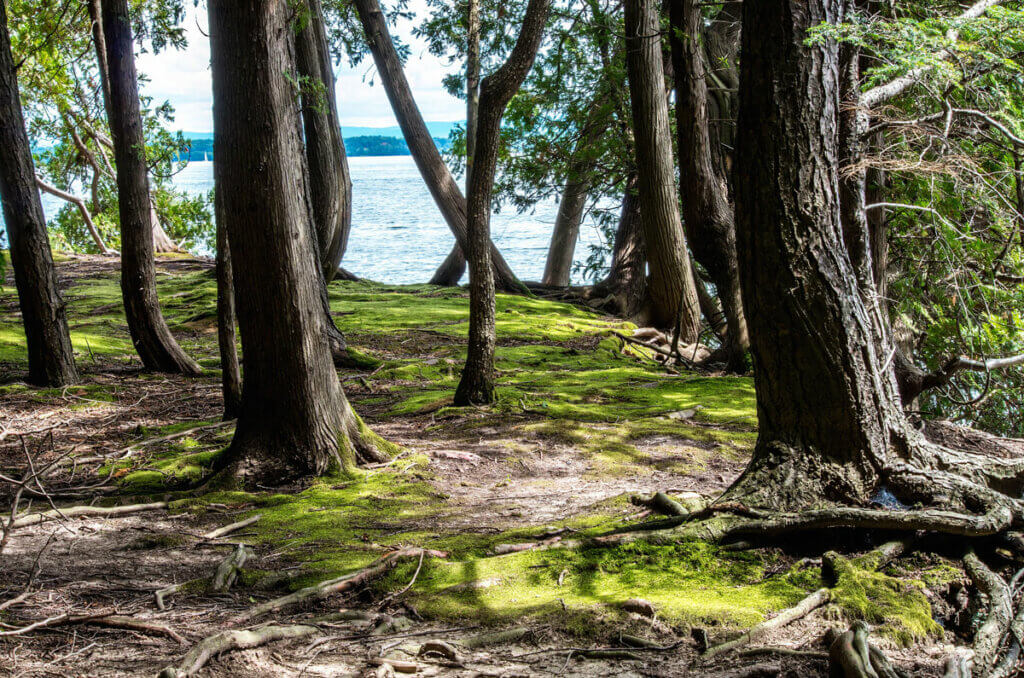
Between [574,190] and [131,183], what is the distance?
10306mm

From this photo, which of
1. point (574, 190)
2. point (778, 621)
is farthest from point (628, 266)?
point (778, 621)

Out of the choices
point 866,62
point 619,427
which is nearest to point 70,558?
point 619,427

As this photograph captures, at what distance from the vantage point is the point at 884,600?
333 centimetres

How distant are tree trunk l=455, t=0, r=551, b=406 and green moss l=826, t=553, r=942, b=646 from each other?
4.50 metres

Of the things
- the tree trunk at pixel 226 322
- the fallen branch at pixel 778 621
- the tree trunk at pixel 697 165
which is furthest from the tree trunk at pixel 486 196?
A: the fallen branch at pixel 778 621

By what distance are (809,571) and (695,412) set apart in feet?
14.5

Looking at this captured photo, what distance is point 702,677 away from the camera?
285cm

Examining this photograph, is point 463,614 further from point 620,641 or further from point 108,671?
point 108,671

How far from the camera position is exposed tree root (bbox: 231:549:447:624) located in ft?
11.6

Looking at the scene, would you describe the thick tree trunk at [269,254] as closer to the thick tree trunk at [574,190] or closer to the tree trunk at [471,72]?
the thick tree trunk at [574,190]

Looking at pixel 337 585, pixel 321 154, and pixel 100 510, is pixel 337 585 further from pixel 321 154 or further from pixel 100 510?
pixel 321 154

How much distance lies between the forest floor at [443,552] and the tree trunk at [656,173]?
10.5 ft

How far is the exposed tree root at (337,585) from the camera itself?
140 inches

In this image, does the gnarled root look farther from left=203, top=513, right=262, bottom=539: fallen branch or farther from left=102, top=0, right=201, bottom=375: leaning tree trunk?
left=102, top=0, right=201, bottom=375: leaning tree trunk
